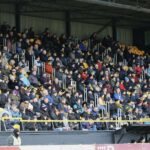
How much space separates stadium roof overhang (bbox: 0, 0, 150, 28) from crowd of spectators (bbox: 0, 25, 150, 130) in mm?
1610

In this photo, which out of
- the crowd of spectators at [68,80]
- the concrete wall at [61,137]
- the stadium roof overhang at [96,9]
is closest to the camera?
the concrete wall at [61,137]

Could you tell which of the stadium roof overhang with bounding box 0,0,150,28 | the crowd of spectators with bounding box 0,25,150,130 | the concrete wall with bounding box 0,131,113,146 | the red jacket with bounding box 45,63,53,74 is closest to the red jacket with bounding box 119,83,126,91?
the crowd of spectators with bounding box 0,25,150,130

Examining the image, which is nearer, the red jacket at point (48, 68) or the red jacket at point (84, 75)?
the red jacket at point (48, 68)

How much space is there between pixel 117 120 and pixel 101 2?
6.84 meters

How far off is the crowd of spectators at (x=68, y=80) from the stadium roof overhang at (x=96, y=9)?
1.61 meters

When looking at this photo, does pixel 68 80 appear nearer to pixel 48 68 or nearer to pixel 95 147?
pixel 48 68

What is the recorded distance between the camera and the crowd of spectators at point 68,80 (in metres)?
23.8

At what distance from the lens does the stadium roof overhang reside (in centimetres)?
3212

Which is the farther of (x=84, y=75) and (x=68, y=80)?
(x=84, y=75)

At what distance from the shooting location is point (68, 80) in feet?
92.9

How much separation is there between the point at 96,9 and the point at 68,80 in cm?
788

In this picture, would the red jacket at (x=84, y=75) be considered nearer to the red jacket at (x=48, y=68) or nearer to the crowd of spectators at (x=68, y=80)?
the crowd of spectators at (x=68, y=80)

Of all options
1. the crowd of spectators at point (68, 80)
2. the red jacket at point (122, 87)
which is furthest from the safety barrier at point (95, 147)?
the red jacket at point (122, 87)

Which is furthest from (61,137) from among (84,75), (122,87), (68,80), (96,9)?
(96,9)
